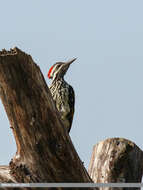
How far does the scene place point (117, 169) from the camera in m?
7.54

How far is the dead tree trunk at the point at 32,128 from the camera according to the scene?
5641mm

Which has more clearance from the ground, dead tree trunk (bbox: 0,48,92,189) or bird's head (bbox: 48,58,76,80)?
bird's head (bbox: 48,58,76,80)

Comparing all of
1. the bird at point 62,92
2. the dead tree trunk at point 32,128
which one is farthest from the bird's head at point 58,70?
the dead tree trunk at point 32,128

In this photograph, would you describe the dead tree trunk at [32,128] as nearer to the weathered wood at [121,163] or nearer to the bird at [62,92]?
the weathered wood at [121,163]

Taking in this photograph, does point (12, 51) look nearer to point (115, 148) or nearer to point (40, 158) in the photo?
point (40, 158)

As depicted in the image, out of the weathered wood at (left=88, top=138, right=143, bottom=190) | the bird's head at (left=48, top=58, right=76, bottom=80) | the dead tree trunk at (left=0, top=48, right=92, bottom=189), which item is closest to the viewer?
the dead tree trunk at (left=0, top=48, right=92, bottom=189)

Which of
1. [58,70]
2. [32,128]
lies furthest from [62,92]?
[32,128]

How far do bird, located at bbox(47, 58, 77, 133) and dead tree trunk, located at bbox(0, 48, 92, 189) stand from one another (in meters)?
4.13

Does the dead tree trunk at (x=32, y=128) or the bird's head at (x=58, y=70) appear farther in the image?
the bird's head at (x=58, y=70)

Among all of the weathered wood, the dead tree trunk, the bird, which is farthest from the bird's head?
the dead tree trunk

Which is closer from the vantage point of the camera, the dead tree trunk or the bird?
the dead tree trunk

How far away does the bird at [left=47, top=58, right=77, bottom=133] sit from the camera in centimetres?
1069

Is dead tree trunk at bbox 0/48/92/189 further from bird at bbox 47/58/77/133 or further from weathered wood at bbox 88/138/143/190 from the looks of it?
bird at bbox 47/58/77/133

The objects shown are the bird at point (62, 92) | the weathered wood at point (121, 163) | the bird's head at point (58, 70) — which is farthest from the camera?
the bird's head at point (58, 70)
